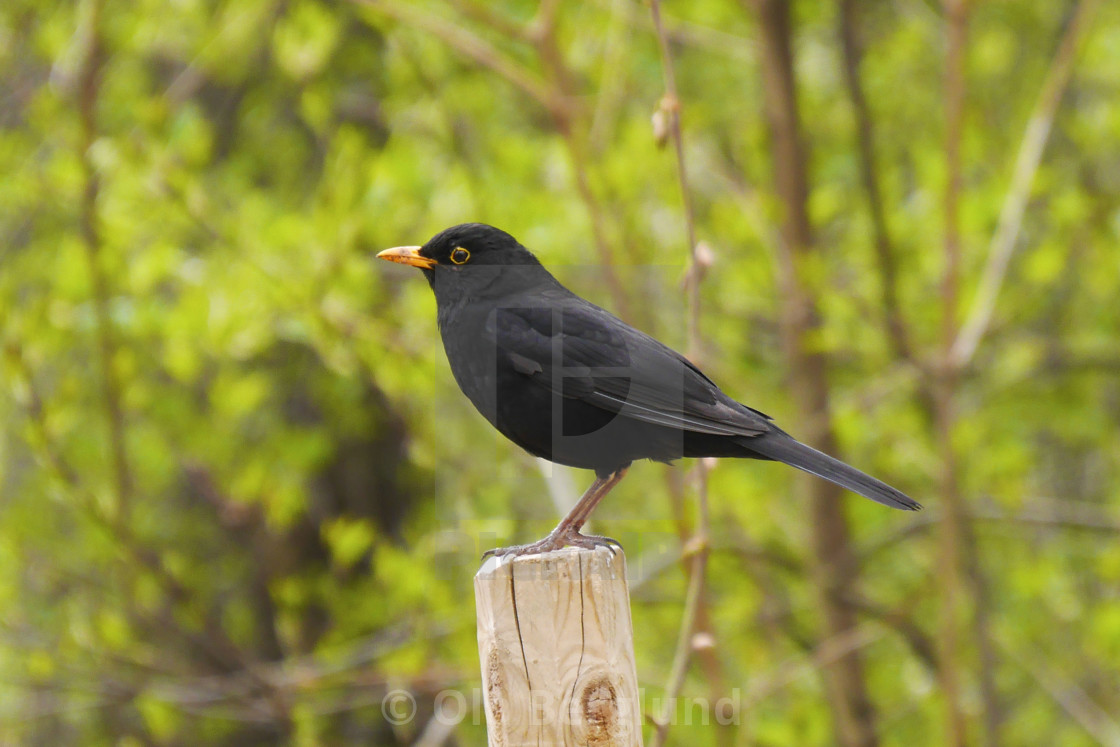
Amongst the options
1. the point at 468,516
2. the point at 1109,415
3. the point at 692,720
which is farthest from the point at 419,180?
the point at 1109,415

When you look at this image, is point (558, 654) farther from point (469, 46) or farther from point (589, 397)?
point (469, 46)

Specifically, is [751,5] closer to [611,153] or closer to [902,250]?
[611,153]

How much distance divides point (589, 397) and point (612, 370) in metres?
0.10

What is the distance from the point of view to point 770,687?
197 inches

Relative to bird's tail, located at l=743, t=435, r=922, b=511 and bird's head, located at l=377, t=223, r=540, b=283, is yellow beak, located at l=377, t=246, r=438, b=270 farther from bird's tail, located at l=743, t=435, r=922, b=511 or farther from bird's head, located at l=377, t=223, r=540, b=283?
bird's tail, located at l=743, t=435, r=922, b=511

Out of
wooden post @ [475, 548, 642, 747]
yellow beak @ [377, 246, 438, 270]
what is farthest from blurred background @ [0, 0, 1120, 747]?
wooden post @ [475, 548, 642, 747]

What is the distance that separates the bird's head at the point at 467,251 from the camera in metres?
3.41

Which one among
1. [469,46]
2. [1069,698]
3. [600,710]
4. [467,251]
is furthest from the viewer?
[1069,698]

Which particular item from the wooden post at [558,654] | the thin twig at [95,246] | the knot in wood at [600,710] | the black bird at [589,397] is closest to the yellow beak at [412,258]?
the black bird at [589,397]

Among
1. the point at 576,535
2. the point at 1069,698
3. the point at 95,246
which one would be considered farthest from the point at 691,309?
the point at 1069,698

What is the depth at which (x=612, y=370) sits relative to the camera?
3.07 meters

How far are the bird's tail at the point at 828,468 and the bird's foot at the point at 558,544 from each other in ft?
1.59

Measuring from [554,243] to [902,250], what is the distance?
2230 mm

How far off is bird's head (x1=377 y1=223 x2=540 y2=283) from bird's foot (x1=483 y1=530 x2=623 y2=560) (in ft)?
2.89
